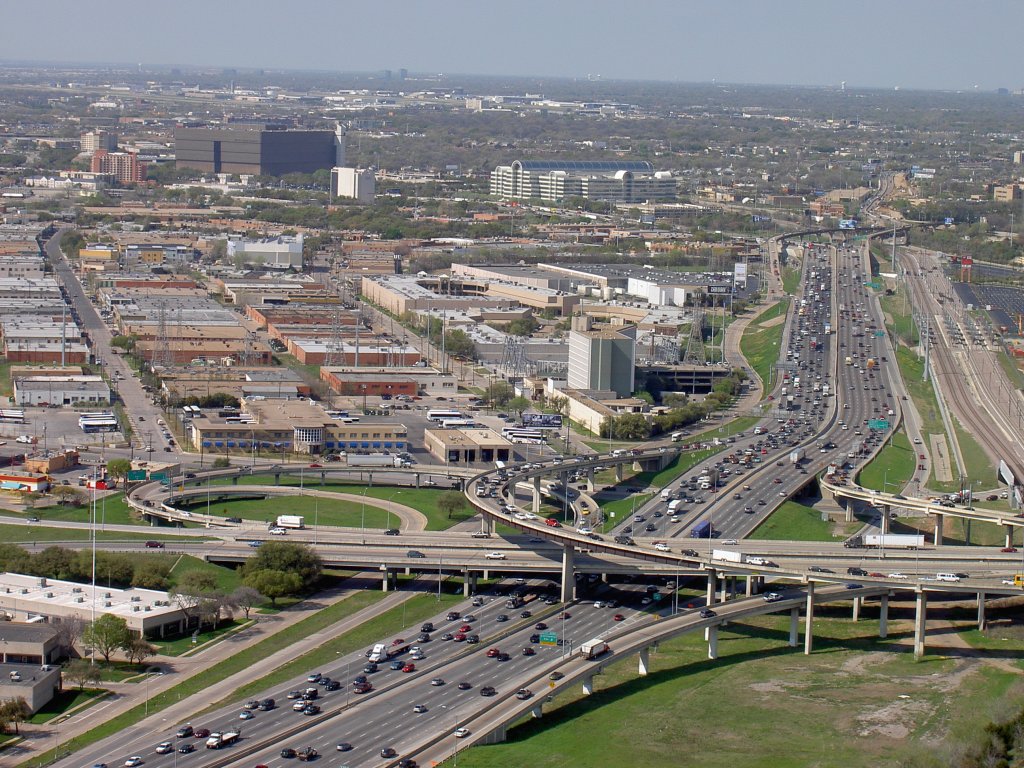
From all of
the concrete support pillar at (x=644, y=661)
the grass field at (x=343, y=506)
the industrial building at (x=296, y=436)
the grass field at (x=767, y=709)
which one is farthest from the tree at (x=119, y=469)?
the concrete support pillar at (x=644, y=661)

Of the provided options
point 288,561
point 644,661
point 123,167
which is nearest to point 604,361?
point 288,561

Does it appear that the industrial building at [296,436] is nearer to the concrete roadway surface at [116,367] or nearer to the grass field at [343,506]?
the concrete roadway surface at [116,367]

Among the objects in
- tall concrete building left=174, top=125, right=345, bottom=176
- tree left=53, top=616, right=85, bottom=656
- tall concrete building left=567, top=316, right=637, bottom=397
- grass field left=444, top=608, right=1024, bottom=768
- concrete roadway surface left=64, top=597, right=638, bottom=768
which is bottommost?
grass field left=444, top=608, right=1024, bottom=768

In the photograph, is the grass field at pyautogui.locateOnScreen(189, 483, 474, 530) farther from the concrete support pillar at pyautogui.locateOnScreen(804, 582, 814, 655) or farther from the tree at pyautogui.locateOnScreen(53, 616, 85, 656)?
the concrete support pillar at pyautogui.locateOnScreen(804, 582, 814, 655)

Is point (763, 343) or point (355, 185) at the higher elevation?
point (355, 185)

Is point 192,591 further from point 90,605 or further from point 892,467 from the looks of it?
point 892,467

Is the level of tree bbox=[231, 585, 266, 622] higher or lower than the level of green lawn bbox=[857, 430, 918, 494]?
higher

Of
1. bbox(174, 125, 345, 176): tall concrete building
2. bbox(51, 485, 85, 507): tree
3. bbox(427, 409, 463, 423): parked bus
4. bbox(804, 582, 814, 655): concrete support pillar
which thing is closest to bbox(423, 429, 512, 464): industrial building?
bbox(427, 409, 463, 423): parked bus

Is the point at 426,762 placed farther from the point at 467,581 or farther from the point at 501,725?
the point at 467,581
